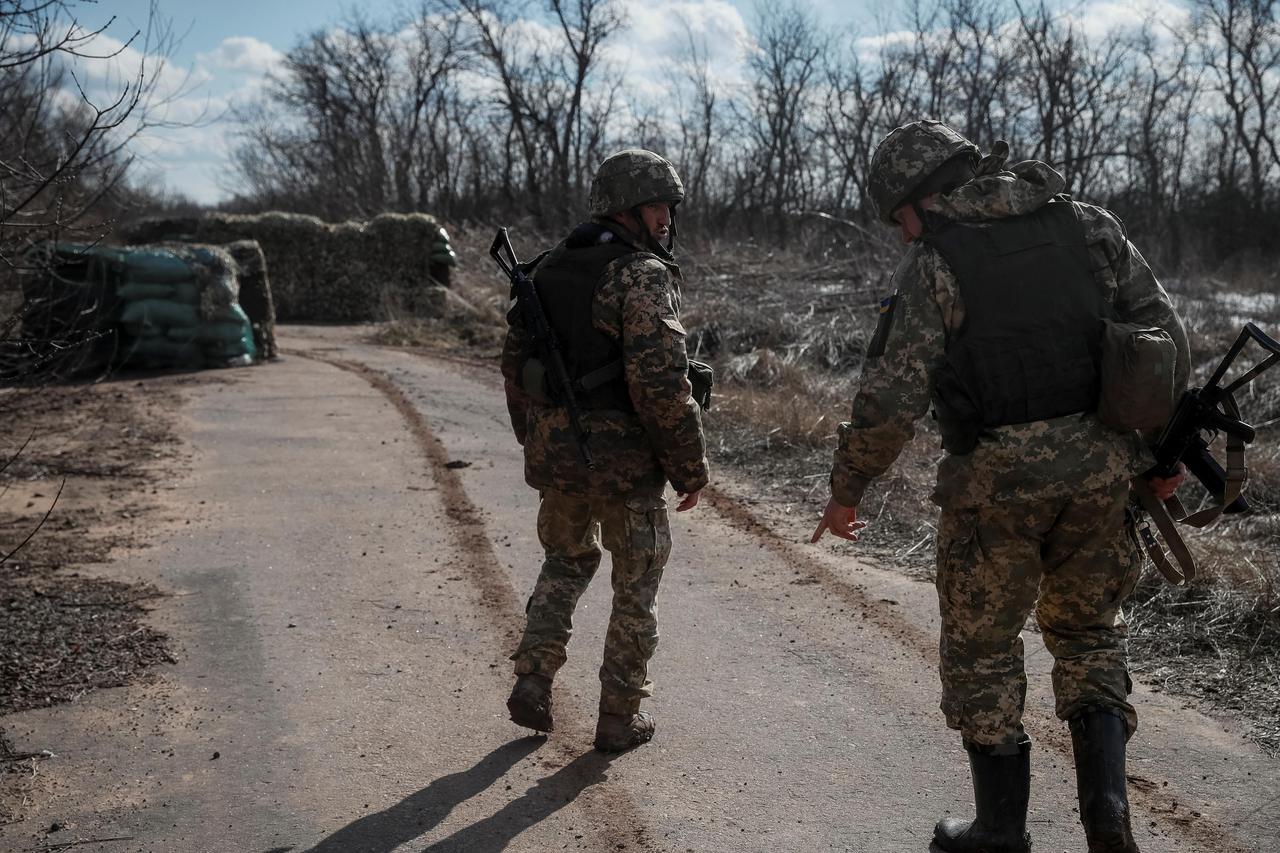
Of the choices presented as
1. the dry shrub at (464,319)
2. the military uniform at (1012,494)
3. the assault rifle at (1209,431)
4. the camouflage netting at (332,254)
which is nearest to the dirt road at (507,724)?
the military uniform at (1012,494)

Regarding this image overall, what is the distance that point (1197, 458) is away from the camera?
308 cm

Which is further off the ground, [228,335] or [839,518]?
[839,518]

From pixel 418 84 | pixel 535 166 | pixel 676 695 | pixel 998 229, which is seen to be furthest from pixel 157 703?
pixel 418 84

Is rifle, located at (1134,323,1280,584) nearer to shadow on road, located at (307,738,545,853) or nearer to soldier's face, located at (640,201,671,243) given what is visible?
soldier's face, located at (640,201,671,243)

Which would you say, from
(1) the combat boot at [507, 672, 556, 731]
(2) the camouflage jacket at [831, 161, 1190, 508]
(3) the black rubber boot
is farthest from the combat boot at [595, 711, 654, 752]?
(3) the black rubber boot

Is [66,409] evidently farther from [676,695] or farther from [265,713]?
[676,695]

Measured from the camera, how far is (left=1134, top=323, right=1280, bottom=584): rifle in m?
2.98

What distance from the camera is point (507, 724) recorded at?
160 inches

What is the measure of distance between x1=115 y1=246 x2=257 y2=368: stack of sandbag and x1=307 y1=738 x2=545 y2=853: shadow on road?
397 inches

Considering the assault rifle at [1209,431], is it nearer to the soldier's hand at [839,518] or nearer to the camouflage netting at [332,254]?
the soldier's hand at [839,518]

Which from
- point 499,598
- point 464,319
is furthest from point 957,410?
point 464,319

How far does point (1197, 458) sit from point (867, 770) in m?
1.33

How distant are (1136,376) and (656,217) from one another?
153cm

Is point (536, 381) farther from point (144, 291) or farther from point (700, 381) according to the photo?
point (144, 291)
